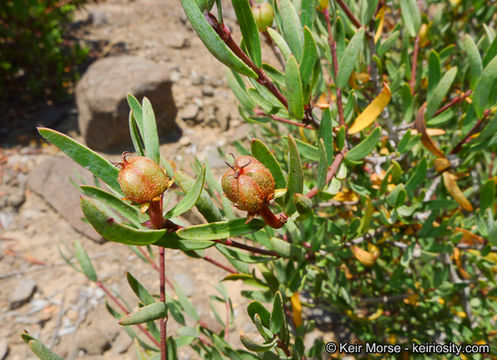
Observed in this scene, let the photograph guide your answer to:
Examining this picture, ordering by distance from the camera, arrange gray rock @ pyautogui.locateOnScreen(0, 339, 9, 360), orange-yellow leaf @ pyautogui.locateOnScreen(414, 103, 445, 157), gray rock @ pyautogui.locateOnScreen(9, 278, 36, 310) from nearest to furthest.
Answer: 1. orange-yellow leaf @ pyautogui.locateOnScreen(414, 103, 445, 157)
2. gray rock @ pyautogui.locateOnScreen(0, 339, 9, 360)
3. gray rock @ pyautogui.locateOnScreen(9, 278, 36, 310)

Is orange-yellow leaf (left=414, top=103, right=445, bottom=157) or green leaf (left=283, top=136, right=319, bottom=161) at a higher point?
green leaf (left=283, top=136, right=319, bottom=161)

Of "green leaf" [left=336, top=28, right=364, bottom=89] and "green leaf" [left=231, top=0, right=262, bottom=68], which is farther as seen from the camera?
"green leaf" [left=336, top=28, right=364, bottom=89]

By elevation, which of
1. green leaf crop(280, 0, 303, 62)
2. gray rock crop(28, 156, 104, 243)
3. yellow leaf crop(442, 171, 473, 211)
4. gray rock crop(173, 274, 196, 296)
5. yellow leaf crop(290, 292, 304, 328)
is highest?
green leaf crop(280, 0, 303, 62)

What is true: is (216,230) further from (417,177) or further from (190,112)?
(190,112)

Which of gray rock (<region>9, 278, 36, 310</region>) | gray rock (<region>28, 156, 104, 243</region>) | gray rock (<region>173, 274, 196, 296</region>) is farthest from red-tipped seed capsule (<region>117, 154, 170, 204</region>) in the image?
gray rock (<region>28, 156, 104, 243</region>)

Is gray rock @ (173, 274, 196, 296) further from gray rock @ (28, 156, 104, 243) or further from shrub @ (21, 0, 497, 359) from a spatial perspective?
shrub @ (21, 0, 497, 359)

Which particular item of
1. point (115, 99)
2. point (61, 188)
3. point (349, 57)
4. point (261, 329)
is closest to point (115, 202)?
point (261, 329)

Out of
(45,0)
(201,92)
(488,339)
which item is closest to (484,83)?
(488,339)

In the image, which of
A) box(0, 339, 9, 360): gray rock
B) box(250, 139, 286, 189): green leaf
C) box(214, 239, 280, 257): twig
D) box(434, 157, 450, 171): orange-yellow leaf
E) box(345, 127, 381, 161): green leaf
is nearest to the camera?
box(250, 139, 286, 189): green leaf
